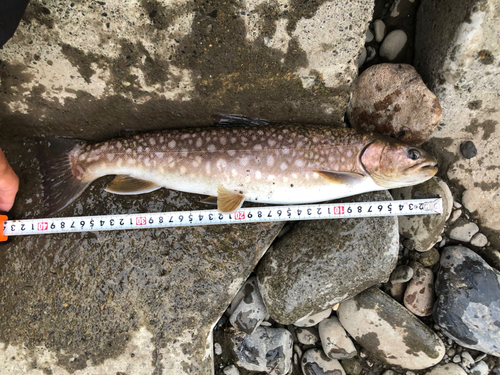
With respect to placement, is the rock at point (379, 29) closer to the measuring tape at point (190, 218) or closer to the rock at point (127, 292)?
the measuring tape at point (190, 218)


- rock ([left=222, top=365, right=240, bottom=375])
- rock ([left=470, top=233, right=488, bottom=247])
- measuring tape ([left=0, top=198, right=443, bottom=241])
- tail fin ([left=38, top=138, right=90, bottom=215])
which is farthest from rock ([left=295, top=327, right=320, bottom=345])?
tail fin ([left=38, top=138, right=90, bottom=215])

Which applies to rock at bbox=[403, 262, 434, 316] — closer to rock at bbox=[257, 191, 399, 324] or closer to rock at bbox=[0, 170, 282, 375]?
rock at bbox=[257, 191, 399, 324]

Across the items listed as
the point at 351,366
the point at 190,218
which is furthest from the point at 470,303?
the point at 190,218

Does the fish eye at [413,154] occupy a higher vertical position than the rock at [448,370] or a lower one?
higher

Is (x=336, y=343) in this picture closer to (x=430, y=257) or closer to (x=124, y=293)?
(x=430, y=257)

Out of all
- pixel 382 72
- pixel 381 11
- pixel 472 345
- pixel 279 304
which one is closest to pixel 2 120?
pixel 279 304

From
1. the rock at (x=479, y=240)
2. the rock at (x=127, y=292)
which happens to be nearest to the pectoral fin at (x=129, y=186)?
the rock at (x=127, y=292)

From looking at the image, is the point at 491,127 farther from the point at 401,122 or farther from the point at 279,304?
the point at 279,304
